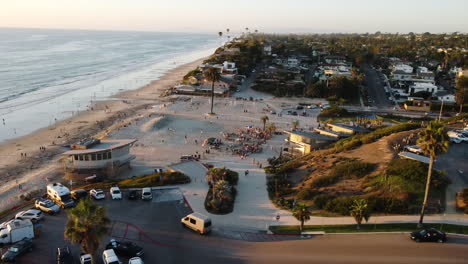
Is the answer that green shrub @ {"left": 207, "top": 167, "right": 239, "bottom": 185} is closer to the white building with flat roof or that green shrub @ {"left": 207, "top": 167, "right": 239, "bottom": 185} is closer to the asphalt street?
the asphalt street

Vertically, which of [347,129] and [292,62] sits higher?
[292,62]

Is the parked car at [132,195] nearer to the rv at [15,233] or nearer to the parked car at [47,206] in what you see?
the parked car at [47,206]

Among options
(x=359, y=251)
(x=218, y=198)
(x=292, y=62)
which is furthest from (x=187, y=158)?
(x=292, y=62)

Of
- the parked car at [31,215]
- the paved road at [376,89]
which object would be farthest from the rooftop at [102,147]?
the paved road at [376,89]

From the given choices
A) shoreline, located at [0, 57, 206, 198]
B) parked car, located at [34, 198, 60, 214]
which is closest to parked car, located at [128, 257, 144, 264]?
parked car, located at [34, 198, 60, 214]

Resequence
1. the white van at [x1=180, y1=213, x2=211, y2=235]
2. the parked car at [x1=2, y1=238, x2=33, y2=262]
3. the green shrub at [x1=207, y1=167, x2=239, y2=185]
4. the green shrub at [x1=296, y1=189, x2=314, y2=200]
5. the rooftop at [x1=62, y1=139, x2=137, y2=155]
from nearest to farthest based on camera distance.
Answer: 1. the parked car at [x1=2, y1=238, x2=33, y2=262]
2. the white van at [x1=180, y1=213, x2=211, y2=235]
3. the green shrub at [x1=296, y1=189, x2=314, y2=200]
4. the green shrub at [x1=207, y1=167, x2=239, y2=185]
5. the rooftop at [x1=62, y1=139, x2=137, y2=155]

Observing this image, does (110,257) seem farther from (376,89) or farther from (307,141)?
(376,89)
